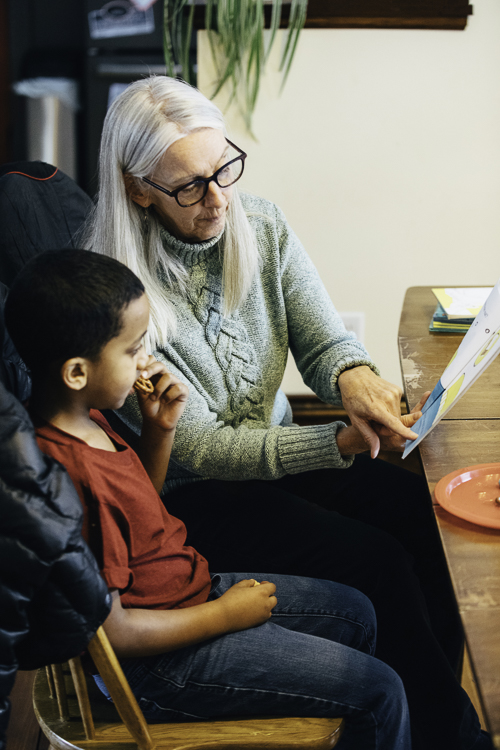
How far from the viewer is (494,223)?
235cm

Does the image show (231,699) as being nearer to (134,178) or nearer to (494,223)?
(134,178)

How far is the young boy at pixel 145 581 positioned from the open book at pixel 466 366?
0.28 metres

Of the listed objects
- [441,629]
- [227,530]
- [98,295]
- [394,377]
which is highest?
[98,295]

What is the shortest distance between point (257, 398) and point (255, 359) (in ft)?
0.24

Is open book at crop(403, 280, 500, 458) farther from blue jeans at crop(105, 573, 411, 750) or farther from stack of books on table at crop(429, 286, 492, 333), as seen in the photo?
stack of books on table at crop(429, 286, 492, 333)

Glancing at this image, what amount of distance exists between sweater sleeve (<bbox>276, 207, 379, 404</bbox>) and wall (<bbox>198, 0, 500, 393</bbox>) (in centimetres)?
106

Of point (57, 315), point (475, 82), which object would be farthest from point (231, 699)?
point (475, 82)

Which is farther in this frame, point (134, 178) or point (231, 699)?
point (134, 178)

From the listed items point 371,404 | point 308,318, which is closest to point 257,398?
point 308,318

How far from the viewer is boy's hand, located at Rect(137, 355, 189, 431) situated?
3.15 feet

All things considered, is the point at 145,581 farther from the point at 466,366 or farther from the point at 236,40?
the point at 236,40

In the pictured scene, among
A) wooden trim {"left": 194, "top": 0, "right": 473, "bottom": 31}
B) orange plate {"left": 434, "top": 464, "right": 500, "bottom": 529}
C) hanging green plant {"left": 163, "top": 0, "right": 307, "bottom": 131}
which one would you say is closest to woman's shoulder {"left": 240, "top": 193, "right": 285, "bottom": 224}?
orange plate {"left": 434, "top": 464, "right": 500, "bottom": 529}

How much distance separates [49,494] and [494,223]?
2.12 meters

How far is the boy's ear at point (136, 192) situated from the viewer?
1146 mm
